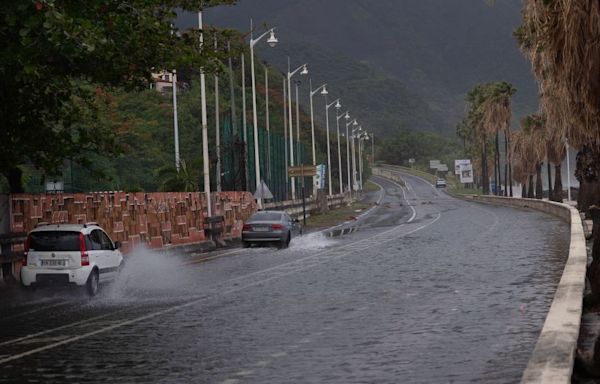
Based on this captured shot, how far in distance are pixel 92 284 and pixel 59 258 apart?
0.94 m

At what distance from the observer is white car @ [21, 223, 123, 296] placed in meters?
21.9

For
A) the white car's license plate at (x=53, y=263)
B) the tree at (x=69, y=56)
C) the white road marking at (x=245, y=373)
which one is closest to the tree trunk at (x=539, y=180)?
the tree at (x=69, y=56)

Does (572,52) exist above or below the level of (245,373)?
above

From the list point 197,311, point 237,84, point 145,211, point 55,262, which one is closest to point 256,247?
point 145,211


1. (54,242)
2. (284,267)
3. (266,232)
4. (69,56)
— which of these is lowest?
(284,267)

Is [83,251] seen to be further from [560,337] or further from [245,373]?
[560,337]

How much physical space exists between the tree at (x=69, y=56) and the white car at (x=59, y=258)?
2.97 metres

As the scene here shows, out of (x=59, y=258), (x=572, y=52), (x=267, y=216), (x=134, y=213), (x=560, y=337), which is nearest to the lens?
(x=560, y=337)

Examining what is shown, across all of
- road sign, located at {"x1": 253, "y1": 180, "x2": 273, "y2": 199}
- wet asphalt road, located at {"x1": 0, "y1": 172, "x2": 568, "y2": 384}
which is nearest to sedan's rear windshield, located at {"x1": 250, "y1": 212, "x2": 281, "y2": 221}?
wet asphalt road, located at {"x1": 0, "y1": 172, "x2": 568, "y2": 384}

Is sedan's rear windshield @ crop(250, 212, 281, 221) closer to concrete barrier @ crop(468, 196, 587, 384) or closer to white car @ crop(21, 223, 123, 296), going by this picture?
white car @ crop(21, 223, 123, 296)

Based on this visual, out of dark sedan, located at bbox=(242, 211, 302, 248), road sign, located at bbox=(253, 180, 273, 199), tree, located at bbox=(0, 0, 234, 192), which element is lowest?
dark sedan, located at bbox=(242, 211, 302, 248)

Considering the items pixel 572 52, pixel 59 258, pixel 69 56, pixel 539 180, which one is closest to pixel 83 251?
pixel 59 258

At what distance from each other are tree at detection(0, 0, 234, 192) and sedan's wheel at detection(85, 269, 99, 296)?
383 centimetres

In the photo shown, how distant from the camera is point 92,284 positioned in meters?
22.4
